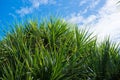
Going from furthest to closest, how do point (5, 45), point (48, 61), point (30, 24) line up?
point (30, 24)
point (5, 45)
point (48, 61)

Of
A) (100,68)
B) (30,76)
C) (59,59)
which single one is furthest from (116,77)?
(30,76)

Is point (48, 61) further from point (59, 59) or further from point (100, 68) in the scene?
point (100, 68)

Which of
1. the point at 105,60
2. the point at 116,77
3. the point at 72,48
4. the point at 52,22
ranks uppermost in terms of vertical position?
the point at 52,22

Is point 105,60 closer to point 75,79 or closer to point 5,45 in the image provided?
point 75,79

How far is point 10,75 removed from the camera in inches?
Result: 143

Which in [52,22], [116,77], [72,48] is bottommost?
[116,77]

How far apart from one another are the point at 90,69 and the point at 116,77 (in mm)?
A: 417

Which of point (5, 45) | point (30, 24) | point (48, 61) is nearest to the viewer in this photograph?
point (48, 61)

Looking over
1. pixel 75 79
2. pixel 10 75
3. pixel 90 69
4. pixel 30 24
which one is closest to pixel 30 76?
pixel 10 75

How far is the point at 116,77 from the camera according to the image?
446cm

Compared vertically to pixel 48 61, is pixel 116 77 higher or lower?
lower

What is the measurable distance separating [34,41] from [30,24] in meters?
0.87

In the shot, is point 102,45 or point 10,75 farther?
point 102,45

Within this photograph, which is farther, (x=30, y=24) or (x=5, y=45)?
(x=30, y=24)
